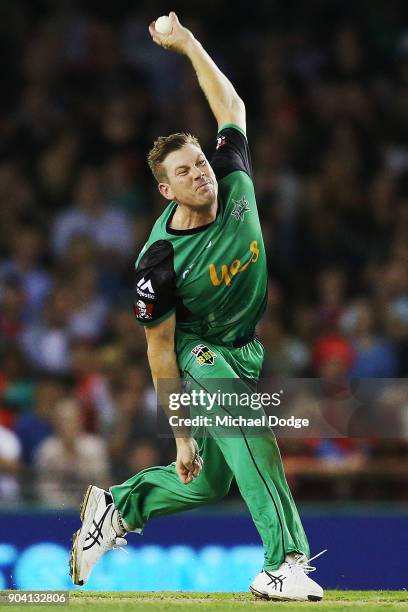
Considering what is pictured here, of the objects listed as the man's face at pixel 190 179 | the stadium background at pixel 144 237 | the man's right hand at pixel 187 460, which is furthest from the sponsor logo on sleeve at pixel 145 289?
the stadium background at pixel 144 237

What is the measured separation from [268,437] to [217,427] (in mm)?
269

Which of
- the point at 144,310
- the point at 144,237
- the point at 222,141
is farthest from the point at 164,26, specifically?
the point at 144,237

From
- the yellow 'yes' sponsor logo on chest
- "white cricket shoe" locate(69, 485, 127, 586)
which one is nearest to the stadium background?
"white cricket shoe" locate(69, 485, 127, 586)

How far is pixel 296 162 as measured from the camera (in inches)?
513

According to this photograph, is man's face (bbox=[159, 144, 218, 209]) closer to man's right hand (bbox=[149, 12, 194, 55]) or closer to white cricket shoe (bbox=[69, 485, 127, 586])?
man's right hand (bbox=[149, 12, 194, 55])

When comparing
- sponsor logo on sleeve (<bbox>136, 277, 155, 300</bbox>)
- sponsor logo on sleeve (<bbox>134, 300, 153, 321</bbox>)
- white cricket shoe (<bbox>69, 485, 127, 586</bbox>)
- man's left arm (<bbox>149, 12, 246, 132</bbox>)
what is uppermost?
man's left arm (<bbox>149, 12, 246, 132</bbox>)

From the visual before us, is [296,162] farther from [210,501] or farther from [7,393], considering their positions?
[210,501]

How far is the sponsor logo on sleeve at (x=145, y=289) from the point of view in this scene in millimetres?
6875

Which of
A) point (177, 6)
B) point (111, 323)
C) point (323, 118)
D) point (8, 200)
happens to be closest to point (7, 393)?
point (111, 323)

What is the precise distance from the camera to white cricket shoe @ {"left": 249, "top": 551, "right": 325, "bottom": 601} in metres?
6.80

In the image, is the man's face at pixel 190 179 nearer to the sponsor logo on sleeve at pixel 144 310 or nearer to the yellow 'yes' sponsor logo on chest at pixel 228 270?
the yellow 'yes' sponsor logo on chest at pixel 228 270

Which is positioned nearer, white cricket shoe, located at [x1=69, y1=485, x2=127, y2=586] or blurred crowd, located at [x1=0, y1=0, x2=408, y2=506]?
white cricket shoe, located at [x1=69, y1=485, x2=127, y2=586]

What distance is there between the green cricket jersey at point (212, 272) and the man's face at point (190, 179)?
15cm

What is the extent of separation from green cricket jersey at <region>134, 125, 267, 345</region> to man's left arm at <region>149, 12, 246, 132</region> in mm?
397
